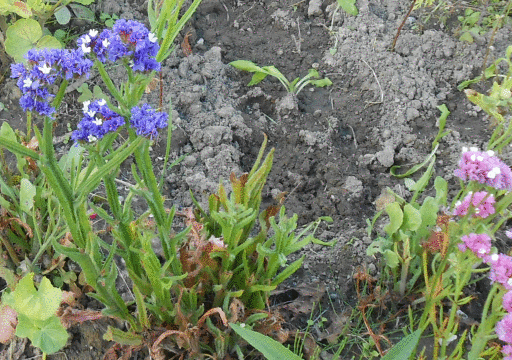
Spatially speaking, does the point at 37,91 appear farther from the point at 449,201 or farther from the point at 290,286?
the point at 449,201

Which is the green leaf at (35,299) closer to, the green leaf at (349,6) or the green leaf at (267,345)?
the green leaf at (267,345)

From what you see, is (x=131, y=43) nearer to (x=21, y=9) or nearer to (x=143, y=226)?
(x=143, y=226)

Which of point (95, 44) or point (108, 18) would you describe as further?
point (108, 18)

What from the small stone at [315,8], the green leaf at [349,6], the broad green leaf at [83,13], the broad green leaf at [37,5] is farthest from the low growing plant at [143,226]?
the small stone at [315,8]

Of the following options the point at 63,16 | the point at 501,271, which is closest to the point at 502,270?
the point at 501,271

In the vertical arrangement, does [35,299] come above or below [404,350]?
above

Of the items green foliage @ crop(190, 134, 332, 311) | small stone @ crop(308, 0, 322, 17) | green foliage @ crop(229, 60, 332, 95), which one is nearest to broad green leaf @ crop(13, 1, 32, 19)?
green foliage @ crop(229, 60, 332, 95)

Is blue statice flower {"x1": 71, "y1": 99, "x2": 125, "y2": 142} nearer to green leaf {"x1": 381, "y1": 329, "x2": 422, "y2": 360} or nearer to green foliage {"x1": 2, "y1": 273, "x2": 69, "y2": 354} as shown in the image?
green foliage {"x1": 2, "y1": 273, "x2": 69, "y2": 354}
